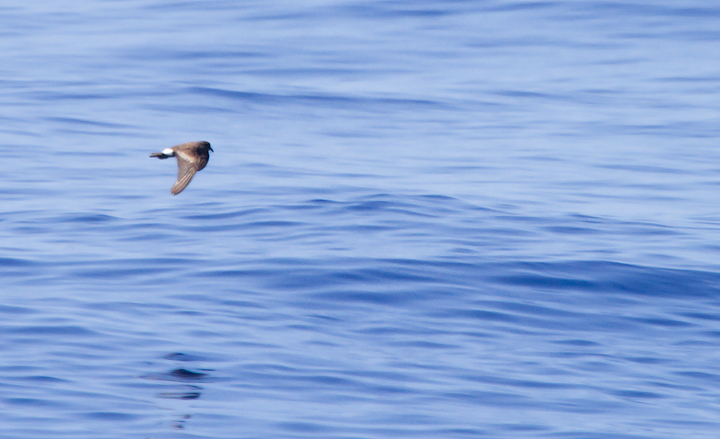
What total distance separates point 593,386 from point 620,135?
9.96 m

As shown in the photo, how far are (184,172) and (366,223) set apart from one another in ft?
12.0

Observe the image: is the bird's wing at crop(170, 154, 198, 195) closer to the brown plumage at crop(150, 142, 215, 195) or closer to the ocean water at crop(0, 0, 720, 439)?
the brown plumage at crop(150, 142, 215, 195)

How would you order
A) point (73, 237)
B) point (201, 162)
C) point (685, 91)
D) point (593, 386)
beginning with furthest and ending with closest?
point (685, 91) → point (73, 237) → point (201, 162) → point (593, 386)

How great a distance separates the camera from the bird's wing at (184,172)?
8992 millimetres

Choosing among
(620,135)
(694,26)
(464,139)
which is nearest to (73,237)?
(464,139)

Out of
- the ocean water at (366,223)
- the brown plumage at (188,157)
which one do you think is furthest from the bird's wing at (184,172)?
the ocean water at (366,223)

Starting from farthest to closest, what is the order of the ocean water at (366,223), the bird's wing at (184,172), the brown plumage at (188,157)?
1. the brown plumage at (188,157)
2. the bird's wing at (184,172)
3. the ocean water at (366,223)

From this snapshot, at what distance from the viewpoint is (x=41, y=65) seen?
842 inches

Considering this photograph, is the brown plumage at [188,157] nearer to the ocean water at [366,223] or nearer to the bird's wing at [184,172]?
the bird's wing at [184,172]

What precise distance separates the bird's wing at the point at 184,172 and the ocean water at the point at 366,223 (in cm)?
117

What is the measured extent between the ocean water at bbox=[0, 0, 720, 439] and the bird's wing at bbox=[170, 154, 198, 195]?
3.85ft

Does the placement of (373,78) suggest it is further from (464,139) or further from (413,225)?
(413,225)

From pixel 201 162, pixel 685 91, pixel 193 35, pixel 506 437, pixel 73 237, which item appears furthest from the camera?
pixel 193 35

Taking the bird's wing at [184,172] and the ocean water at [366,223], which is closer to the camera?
the ocean water at [366,223]
